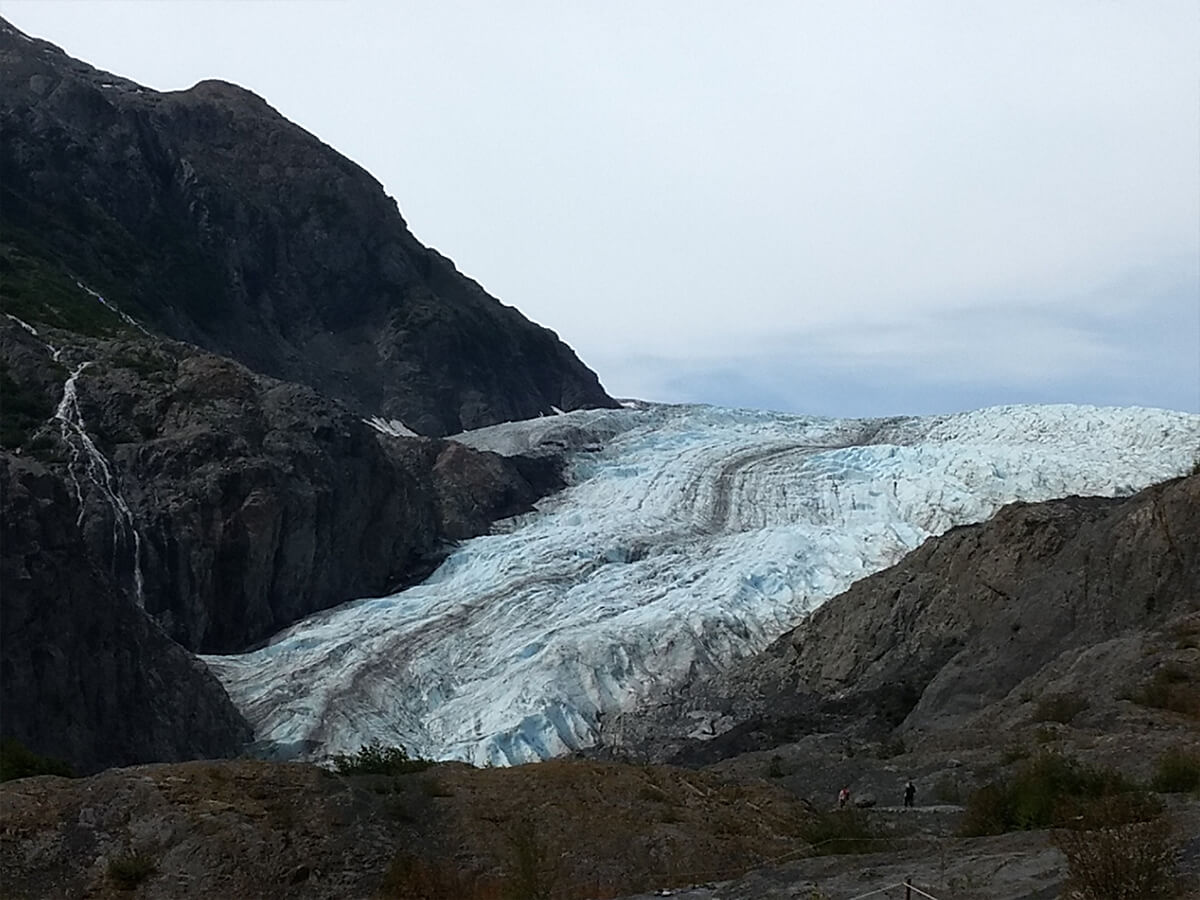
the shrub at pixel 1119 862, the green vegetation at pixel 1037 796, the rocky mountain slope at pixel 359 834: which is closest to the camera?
the shrub at pixel 1119 862

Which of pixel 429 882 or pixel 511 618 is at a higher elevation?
pixel 511 618

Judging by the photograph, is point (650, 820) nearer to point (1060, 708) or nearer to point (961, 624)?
point (1060, 708)

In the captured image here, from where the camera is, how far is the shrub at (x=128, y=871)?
369 inches

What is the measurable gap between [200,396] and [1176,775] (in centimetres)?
3269

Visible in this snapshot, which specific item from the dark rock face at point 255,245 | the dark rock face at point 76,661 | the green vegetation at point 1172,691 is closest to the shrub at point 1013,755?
the green vegetation at point 1172,691

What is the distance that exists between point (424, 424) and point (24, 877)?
6238cm

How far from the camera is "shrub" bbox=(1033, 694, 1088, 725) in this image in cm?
1644

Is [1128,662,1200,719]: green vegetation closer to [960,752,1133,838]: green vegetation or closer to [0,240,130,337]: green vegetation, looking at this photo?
[960,752,1133,838]: green vegetation

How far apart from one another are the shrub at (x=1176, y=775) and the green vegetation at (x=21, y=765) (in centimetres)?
996

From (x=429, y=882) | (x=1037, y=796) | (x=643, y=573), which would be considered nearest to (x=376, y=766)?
(x=429, y=882)

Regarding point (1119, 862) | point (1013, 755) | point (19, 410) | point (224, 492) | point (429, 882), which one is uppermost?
point (19, 410)

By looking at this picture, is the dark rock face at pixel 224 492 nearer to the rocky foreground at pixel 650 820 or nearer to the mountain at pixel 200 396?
the mountain at pixel 200 396

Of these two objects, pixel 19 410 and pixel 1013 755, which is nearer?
pixel 1013 755

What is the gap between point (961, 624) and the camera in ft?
87.6
